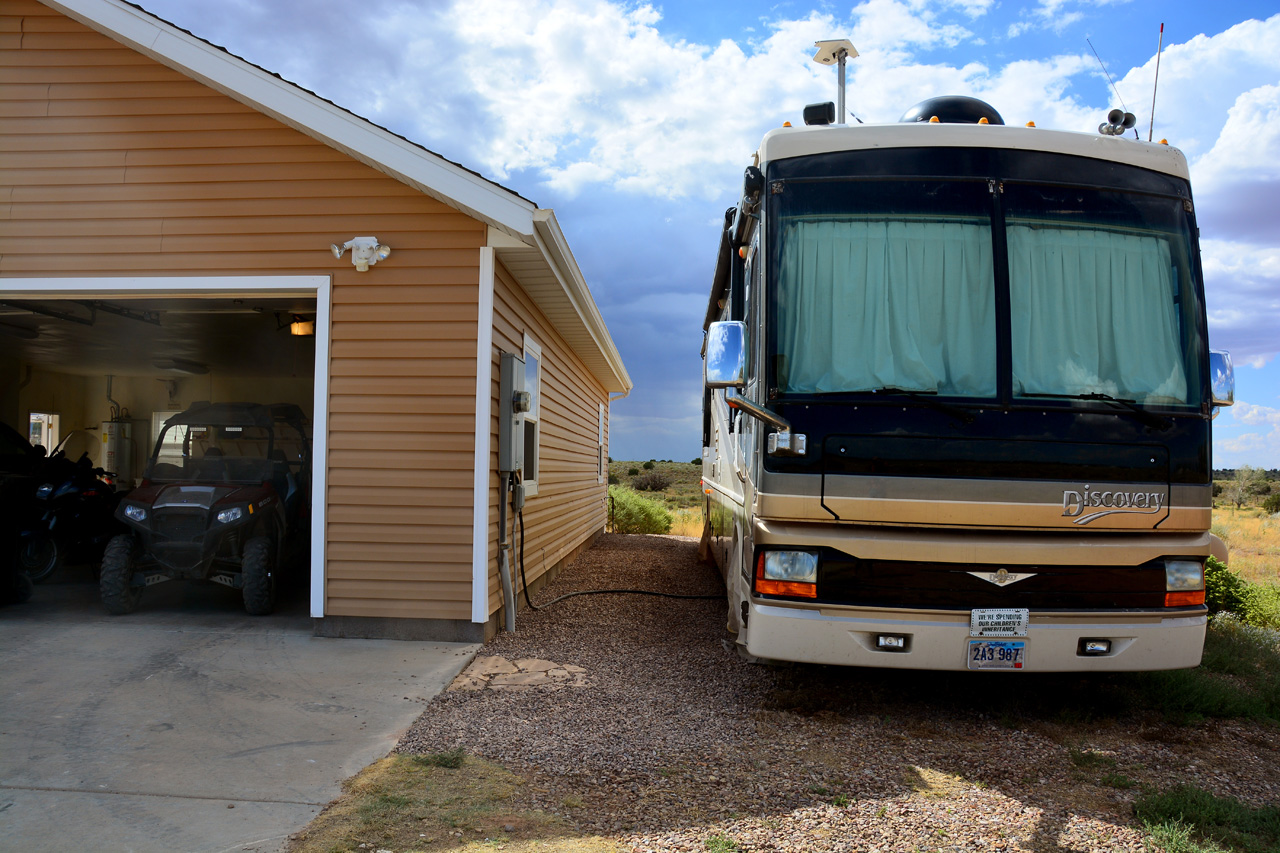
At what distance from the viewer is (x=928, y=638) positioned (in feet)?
12.6

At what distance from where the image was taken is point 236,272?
19.9 feet

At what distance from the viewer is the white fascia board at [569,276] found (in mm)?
5977

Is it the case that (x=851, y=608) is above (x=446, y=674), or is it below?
above

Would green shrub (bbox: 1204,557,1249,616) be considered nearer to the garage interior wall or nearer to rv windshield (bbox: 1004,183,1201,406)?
rv windshield (bbox: 1004,183,1201,406)

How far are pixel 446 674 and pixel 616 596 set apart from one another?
10.5 ft

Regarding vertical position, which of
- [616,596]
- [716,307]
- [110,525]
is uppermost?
[716,307]

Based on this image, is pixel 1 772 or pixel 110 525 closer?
pixel 1 772

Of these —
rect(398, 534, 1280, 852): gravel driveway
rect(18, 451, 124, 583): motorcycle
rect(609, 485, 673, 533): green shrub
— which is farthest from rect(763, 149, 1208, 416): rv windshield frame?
rect(609, 485, 673, 533): green shrub

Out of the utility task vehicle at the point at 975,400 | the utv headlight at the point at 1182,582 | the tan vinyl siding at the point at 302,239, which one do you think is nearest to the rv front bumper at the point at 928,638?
the utility task vehicle at the point at 975,400

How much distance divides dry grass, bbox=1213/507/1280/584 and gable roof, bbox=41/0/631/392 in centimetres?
1057

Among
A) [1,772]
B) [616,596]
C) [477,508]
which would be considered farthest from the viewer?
[616,596]

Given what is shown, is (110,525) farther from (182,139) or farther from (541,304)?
(541,304)

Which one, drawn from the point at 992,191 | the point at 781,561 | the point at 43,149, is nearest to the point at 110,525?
the point at 43,149

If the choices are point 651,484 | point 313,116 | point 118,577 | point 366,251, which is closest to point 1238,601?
point 366,251
